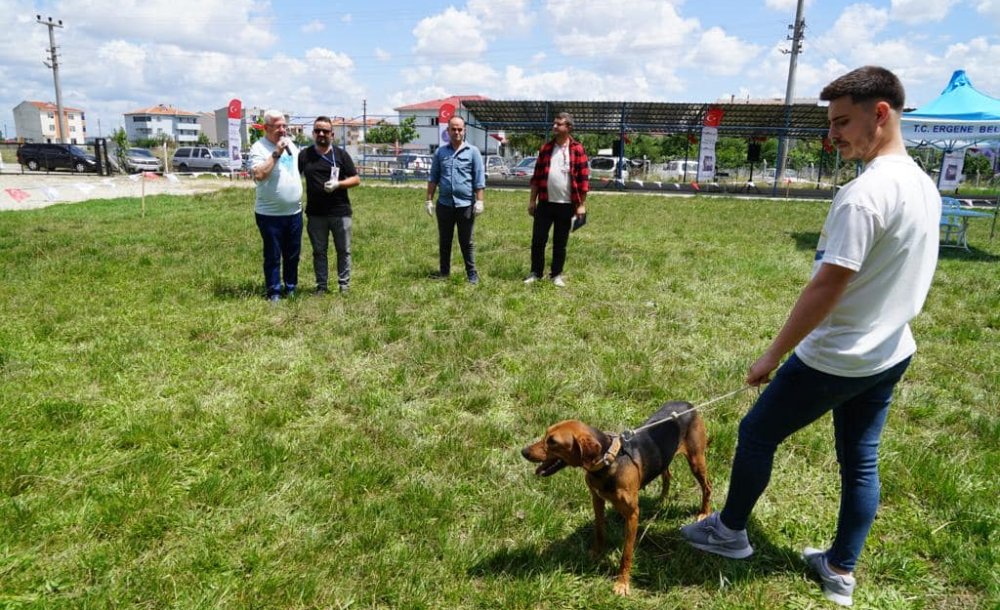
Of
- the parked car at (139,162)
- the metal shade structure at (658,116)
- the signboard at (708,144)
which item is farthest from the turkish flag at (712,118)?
the parked car at (139,162)

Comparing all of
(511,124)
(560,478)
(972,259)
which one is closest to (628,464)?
(560,478)

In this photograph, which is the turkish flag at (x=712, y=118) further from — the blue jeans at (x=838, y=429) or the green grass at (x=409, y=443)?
the blue jeans at (x=838, y=429)

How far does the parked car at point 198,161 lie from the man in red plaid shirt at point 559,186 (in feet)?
96.9

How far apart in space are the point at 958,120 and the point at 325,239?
36.5 ft

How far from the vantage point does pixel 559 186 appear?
6.87m

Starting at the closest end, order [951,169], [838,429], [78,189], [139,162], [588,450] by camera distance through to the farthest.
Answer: [588,450] < [838,429] < [78,189] < [951,169] < [139,162]

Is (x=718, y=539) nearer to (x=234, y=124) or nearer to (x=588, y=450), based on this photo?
(x=588, y=450)

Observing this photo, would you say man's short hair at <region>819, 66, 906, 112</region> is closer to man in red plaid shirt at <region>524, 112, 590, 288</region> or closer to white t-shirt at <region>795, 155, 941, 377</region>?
white t-shirt at <region>795, 155, 941, 377</region>

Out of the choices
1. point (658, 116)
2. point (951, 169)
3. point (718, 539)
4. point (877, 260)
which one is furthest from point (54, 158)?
point (951, 169)

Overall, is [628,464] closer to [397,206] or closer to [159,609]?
[159,609]

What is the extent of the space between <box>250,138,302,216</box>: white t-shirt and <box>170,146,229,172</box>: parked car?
29076 millimetres

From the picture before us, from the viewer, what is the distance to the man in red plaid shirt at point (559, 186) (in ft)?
22.3

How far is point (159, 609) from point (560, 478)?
1.85 meters

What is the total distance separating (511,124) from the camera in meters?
30.8
